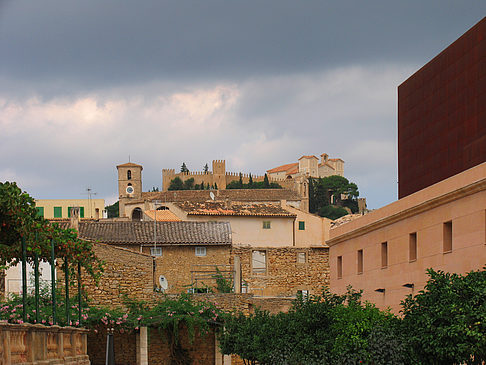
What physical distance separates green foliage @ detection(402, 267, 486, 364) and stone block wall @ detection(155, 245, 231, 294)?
27.4 meters

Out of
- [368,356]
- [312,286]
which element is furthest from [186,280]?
[368,356]

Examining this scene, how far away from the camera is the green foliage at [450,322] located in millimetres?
17078

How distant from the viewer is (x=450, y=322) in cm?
1759

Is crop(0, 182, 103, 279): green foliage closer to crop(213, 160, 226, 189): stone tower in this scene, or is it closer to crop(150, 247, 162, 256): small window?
crop(150, 247, 162, 256): small window

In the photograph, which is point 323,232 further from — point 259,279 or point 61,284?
point 61,284

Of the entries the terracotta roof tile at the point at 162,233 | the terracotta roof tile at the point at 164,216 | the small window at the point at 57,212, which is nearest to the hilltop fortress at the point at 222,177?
the small window at the point at 57,212

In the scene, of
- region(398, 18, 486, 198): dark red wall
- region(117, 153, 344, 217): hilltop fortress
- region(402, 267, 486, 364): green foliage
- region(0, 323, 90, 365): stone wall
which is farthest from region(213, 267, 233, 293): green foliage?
region(117, 153, 344, 217): hilltop fortress

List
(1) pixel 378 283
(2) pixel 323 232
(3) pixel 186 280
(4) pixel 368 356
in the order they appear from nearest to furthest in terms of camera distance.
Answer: (4) pixel 368 356, (1) pixel 378 283, (3) pixel 186 280, (2) pixel 323 232

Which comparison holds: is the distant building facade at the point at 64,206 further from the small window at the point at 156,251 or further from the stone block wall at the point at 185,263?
the stone block wall at the point at 185,263

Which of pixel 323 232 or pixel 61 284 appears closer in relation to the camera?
pixel 61 284

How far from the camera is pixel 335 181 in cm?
16162

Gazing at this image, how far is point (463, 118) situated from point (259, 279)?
77.1 feet

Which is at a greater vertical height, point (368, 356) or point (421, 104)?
point (421, 104)

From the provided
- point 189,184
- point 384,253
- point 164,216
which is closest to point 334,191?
point 189,184
